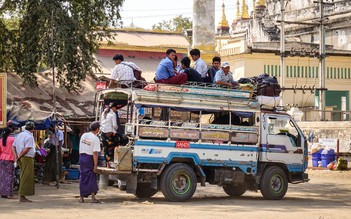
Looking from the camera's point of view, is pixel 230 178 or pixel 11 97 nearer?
pixel 230 178

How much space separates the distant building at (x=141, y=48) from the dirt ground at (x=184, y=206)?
857 inches

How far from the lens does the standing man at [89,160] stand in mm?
17500

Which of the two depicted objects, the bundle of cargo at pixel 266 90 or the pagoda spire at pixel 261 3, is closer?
the bundle of cargo at pixel 266 90

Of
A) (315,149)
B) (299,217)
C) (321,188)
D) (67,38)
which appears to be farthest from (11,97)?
(315,149)

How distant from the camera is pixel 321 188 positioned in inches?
950

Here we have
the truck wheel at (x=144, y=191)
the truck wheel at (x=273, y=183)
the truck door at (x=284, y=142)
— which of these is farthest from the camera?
the truck door at (x=284, y=142)

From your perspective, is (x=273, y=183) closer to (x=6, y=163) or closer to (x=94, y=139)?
(x=94, y=139)

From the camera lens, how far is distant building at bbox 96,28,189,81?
44125 millimetres

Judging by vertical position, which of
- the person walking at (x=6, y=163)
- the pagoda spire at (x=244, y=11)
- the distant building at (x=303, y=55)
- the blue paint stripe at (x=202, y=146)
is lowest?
the person walking at (x=6, y=163)

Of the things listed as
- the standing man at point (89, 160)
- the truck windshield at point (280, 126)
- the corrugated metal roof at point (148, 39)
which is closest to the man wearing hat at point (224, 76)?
the truck windshield at point (280, 126)

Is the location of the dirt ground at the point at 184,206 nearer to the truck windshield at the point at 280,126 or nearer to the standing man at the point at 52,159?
the standing man at the point at 52,159

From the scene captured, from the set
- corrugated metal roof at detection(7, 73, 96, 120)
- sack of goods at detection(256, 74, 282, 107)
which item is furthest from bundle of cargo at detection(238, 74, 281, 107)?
corrugated metal roof at detection(7, 73, 96, 120)

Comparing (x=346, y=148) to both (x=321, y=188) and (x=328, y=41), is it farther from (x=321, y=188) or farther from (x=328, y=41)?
(x=328, y=41)

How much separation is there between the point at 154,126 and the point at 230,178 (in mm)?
2281
